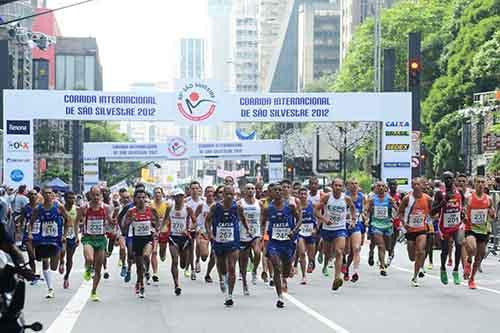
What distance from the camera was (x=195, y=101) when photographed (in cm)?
3519

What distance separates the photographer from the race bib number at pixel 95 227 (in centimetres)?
1780

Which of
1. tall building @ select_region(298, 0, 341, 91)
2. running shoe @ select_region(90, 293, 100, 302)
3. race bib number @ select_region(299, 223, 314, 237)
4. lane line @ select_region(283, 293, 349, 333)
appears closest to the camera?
lane line @ select_region(283, 293, 349, 333)

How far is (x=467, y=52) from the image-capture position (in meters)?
61.0

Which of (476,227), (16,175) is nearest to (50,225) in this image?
(476,227)

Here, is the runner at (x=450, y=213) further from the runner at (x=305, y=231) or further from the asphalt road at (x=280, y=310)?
the runner at (x=305, y=231)

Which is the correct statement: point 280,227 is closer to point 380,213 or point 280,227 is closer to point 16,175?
point 380,213

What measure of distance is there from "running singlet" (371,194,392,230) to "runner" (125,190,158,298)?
18.6 ft

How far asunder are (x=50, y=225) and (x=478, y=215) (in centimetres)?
729

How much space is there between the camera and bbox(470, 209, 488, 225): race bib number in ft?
61.7

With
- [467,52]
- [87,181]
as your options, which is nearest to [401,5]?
[467,52]

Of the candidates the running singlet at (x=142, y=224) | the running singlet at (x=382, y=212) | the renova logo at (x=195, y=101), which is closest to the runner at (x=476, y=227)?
the running singlet at (x=382, y=212)

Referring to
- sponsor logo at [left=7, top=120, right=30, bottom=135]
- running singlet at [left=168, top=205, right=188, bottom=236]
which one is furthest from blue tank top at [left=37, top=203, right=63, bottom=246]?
sponsor logo at [left=7, top=120, right=30, bottom=135]

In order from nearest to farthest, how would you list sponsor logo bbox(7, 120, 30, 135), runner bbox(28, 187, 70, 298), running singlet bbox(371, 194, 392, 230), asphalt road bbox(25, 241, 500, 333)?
asphalt road bbox(25, 241, 500, 333), runner bbox(28, 187, 70, 298), running singlet bbox(371, 194, 392, 230), sponsor logo bbox(7, 120, 30, 135)

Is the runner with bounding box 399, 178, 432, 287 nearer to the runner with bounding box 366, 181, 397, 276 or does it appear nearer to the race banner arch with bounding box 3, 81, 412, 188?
the runner with bounding box 366, 181, 397, 276
